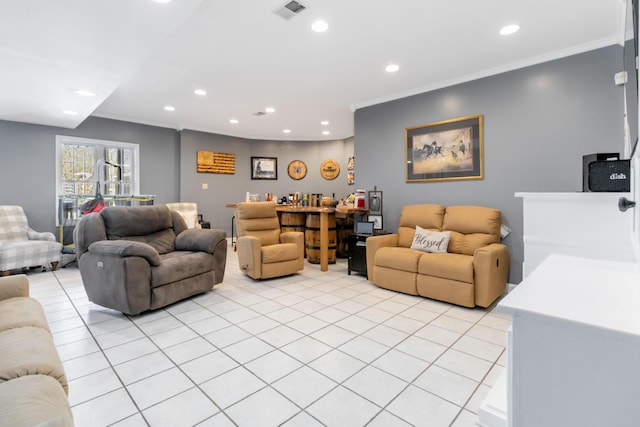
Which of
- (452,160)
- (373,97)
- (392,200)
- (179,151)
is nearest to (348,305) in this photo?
(392,200)

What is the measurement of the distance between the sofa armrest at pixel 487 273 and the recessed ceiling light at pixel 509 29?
2.02 meters

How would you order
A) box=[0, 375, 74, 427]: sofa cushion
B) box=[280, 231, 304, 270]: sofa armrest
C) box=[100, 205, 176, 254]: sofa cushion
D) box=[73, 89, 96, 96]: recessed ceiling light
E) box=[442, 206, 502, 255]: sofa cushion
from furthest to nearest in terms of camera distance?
box=[280, 231, 304, 270]: sofa armrest, box=[73, 89, 96, 96]: recessed ceiling light, box=[442, 206, 502, 255]: sofa cushion, box=[100, 205, 176, 254]: sofa cushion, box=[0, 375, 74, 427]: sofa cushion

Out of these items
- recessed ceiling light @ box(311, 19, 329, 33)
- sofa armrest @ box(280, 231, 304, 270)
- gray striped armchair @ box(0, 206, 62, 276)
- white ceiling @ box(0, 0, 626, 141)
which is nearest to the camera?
white ceiling @ box(0, 0, 626, 141)

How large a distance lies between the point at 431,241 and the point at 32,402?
10.9ft

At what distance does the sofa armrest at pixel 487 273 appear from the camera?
2.82m

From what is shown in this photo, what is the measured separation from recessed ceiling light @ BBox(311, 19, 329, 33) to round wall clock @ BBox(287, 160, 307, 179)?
515cm

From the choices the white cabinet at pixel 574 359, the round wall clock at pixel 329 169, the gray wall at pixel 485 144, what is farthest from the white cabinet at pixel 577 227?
the round wall clock at pixel 329 169

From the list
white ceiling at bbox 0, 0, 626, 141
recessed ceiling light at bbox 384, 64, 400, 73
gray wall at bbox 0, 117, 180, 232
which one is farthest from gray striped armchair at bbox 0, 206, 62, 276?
recessed ceiling light at bbox 384, 64, 400, 73

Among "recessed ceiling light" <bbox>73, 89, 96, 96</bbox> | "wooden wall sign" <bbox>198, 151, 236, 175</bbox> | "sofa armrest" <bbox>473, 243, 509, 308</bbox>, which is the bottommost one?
"sofa armrest" <bbox>473, 243, 509, 308</bbox>

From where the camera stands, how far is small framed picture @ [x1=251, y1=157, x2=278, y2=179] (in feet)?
24.7

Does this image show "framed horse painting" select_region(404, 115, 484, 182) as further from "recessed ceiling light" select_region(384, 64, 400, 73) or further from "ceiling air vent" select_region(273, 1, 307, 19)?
"ceiling air vent" select_region(273, 1, 307, 19)

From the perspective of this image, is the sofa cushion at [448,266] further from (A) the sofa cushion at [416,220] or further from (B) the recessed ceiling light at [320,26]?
(B) the recessed ceiling light at [320,26]

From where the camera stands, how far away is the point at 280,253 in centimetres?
396

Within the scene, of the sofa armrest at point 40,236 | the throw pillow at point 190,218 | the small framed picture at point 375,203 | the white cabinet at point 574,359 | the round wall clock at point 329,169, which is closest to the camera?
the white cabinet at point 574,359
